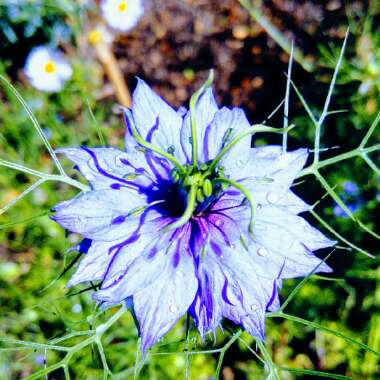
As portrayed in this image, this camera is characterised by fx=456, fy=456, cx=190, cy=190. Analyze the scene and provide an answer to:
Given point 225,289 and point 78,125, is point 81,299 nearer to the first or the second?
point 78,125

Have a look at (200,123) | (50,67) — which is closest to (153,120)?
(200,123)

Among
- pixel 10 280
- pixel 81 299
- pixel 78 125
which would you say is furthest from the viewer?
pixel 78 125

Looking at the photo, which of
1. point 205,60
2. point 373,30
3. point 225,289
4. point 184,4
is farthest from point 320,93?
point 225,289

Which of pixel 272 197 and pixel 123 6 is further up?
pixel 123 6

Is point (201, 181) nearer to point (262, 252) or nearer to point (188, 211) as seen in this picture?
point (188, 211)

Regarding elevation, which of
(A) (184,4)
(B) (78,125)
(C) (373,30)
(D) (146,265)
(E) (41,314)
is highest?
(A) (184,4)

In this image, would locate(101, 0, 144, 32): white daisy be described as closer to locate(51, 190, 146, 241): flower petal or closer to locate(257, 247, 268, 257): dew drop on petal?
locate(51, 190, 146, 241): flower petal
